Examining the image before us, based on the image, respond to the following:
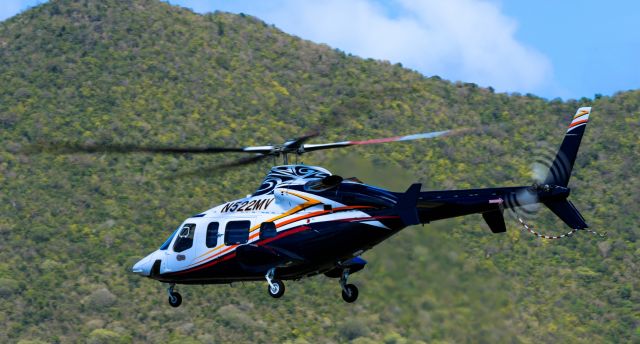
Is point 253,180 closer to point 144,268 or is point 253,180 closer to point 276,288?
point 144,268

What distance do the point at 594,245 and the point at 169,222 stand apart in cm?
2938

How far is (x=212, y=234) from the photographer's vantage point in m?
36.5

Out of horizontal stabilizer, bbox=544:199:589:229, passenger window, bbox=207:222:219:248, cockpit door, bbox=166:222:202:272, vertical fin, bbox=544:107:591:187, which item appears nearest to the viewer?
horizontal stabilizer, bbox=544:199:589:229

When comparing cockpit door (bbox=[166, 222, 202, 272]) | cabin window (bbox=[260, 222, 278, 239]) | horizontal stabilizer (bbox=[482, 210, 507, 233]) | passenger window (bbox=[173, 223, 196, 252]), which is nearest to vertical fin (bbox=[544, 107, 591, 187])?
horizontal stabilizer (bbox=[482, 210, 507, 233])

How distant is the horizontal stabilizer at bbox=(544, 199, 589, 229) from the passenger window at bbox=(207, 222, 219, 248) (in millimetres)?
9978

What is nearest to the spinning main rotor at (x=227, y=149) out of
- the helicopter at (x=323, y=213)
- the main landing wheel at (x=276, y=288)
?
the helicopter at (x=323, y=213)

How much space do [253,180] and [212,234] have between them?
51.2 m

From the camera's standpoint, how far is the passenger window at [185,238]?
37.2 metres

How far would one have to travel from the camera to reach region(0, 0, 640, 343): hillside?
4400cm

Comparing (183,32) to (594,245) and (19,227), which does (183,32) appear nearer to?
(19,227)

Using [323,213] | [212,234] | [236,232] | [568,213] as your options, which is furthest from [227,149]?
[568,213]

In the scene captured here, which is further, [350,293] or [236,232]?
[236,232]

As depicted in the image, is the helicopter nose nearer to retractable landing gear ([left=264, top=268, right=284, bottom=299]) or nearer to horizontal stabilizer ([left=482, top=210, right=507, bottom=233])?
retractable landing gear ([left=264, top=268, right=284, bottom=299])

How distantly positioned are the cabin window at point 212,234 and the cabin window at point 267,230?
6.32 ft
